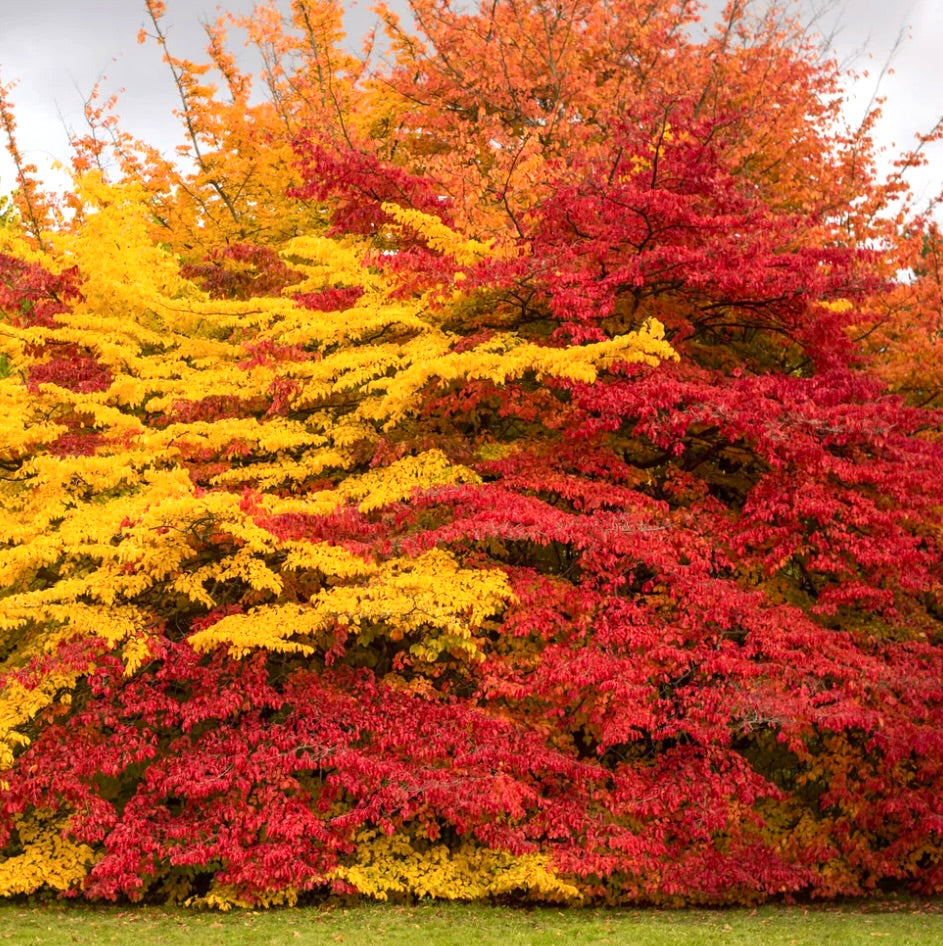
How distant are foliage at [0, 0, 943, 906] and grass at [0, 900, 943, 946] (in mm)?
314

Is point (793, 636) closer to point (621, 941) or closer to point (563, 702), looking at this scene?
point (563, 702)

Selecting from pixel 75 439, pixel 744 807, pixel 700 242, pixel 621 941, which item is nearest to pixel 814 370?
pixel 700 242

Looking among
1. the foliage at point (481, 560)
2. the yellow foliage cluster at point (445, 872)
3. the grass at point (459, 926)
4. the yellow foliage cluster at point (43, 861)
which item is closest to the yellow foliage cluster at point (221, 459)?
the foliage at point (481, 560)

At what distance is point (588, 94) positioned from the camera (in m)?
18.9

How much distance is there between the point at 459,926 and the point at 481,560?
3865mm

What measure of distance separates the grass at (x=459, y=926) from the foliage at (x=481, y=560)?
314 millimetres

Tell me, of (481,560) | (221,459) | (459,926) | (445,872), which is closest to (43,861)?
(445,872)

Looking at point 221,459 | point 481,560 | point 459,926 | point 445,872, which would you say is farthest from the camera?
point 221,459

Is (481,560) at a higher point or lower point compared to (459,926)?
higher

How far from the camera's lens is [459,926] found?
10305 millimetres

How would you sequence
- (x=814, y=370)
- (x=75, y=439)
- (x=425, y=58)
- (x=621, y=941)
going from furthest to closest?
1. (x=425, y=58)
2. (x=814, y=370)
3. (x=75, y=439)
4. (x=621, y=941)

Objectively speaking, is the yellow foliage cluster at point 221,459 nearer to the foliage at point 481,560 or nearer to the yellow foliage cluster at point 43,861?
the foliage at point 481,560

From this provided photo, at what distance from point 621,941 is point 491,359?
591 cm

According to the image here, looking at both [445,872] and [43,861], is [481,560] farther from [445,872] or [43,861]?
[43,861]
